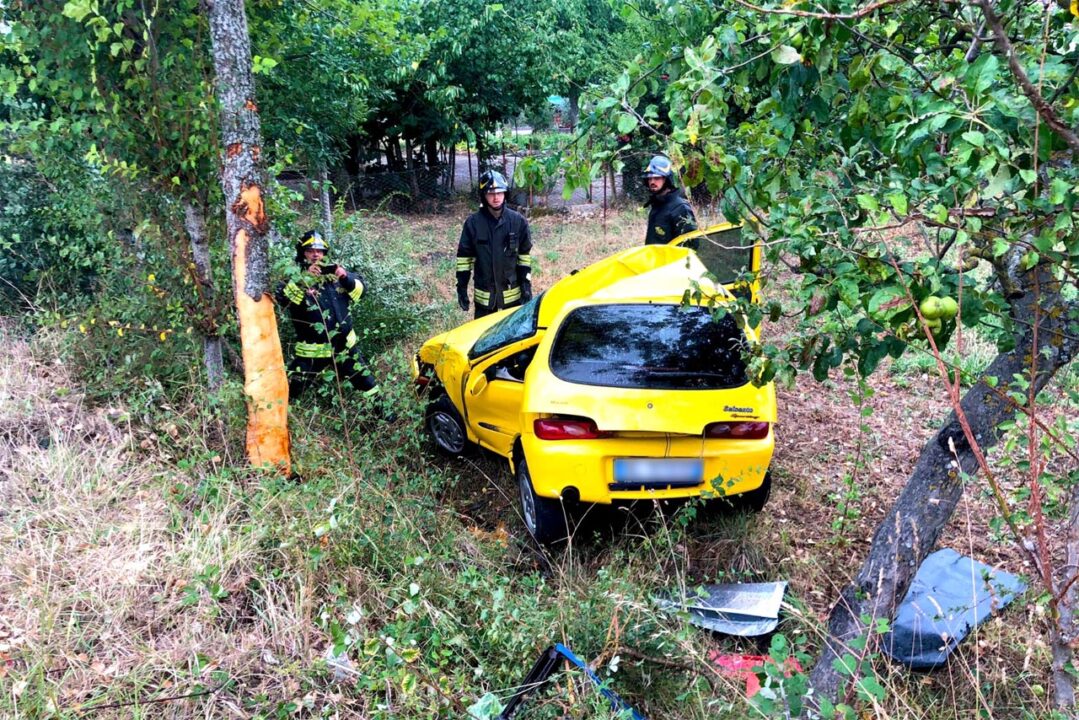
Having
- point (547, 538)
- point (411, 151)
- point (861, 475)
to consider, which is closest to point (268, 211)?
point (547, 538)

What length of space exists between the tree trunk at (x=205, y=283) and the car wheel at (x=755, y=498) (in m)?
3.21

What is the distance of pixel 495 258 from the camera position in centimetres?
641

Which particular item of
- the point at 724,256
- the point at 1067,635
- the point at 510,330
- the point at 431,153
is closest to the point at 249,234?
the point at 510,330

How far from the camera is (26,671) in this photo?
250 cm

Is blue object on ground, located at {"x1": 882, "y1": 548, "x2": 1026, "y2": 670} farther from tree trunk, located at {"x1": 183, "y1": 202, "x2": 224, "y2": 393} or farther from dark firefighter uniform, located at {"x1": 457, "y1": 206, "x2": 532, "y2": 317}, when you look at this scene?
dark firefighter uniform, located at {"x1": 457, "y1": 206, "x2": 532, "y2": 317}

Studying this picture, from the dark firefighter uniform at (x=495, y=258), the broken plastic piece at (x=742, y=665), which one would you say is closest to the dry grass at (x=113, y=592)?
the broken plastic piece at (x=742, y=665)

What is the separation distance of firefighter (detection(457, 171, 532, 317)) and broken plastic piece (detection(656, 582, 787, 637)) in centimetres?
372

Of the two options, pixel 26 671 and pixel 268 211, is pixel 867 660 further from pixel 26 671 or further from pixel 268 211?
pixel 268 211

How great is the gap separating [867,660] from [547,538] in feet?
5.75

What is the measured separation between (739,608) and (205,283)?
12.0ft

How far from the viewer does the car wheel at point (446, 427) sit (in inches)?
196

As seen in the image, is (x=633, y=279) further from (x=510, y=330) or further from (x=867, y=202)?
(x=867, y=202)

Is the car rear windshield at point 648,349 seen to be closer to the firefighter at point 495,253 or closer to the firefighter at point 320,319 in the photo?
the firefighter at point 320,319

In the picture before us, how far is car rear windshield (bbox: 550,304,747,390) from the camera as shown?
3570mm
